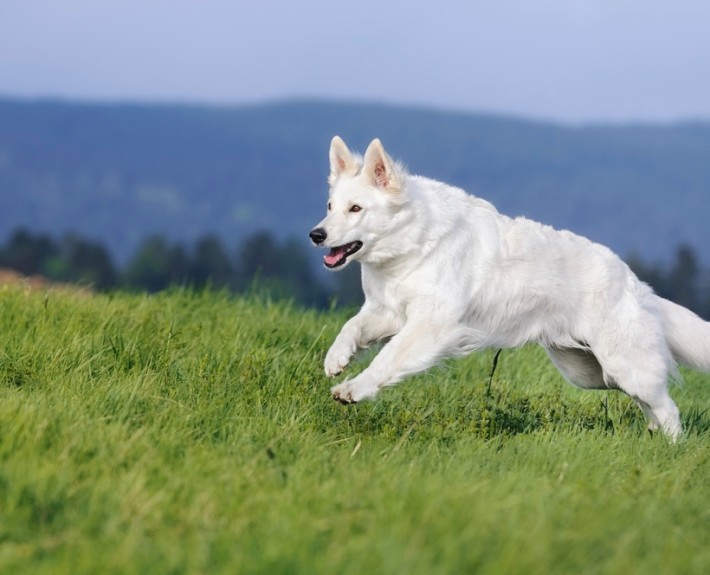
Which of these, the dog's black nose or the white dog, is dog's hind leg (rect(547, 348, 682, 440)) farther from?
the dog's black nose

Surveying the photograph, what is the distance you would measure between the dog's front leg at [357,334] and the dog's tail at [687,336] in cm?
215

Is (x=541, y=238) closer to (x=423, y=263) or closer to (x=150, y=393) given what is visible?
(x=423, y=263)

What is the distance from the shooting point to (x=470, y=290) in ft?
21.9

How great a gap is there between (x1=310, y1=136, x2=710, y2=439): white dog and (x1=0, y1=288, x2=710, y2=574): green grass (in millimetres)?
396

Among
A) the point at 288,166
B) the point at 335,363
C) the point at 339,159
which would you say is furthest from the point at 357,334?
the point at 288,166

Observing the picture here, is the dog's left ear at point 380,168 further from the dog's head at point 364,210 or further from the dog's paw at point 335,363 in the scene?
the dog's paw at point 335,363

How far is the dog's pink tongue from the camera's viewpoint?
653 cm

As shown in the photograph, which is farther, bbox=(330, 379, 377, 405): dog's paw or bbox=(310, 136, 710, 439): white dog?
bbox=(310, 136, 710, 439): white dog

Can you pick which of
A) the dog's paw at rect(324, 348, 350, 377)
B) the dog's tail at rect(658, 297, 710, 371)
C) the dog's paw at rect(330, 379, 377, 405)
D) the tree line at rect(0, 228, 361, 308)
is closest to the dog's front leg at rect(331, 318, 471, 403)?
the dog's paw at rect(330, 379, 377, 405)

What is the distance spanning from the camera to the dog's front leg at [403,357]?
6039mm

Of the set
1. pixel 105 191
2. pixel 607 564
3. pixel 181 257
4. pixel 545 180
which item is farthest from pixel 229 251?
pixel 545 180

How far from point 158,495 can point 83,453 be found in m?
0.71

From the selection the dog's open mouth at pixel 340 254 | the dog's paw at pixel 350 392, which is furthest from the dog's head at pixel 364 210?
the dog's paw at pixel 350 392

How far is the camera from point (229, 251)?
51812mm
